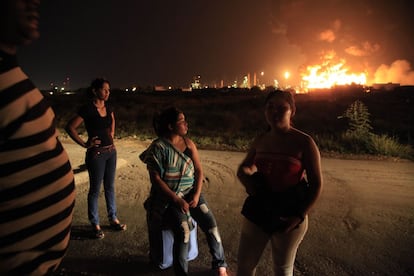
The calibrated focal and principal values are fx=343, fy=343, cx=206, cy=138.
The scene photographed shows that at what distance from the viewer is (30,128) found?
4.46ft

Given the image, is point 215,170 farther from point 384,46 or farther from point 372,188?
point 384,46

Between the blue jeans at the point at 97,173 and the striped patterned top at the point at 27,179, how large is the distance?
2.71 m

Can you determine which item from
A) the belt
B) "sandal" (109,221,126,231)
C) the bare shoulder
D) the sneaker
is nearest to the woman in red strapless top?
the bare shoulder

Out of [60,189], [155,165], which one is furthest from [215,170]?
[60,189]

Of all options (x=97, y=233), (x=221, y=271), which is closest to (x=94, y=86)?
(x=97, y=233)

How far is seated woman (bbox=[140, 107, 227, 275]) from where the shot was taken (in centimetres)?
306

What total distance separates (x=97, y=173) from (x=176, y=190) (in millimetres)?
1412

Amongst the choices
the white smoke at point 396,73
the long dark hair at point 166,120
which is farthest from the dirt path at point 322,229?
the white smoke at point 396,73

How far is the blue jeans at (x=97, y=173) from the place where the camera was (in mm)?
4137

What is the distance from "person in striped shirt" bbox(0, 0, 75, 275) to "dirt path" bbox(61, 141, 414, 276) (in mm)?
2237

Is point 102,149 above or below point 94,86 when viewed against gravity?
below

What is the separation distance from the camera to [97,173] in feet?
13.6

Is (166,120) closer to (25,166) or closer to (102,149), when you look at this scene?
(102,149)

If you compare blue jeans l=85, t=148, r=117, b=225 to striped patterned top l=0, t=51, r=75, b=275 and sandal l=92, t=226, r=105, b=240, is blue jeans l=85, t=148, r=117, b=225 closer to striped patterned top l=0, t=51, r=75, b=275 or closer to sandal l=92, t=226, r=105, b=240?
sandal l=92, t=226, r=105, b=240
